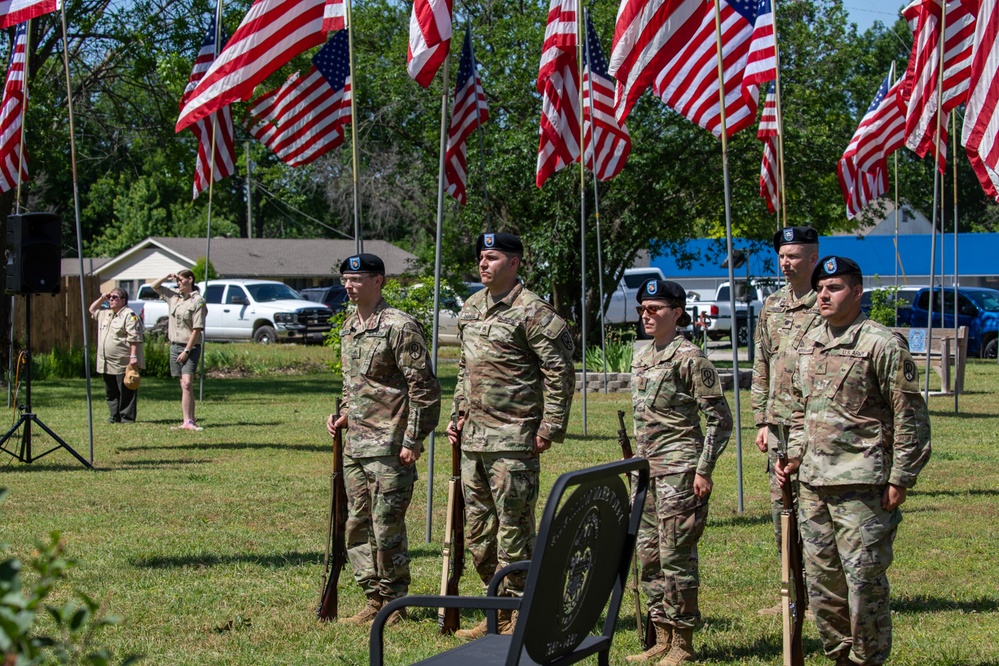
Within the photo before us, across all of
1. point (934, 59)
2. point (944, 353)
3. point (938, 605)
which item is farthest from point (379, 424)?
point (944, 353)

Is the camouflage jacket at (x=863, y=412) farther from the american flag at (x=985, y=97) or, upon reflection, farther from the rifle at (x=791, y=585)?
the american flag at (x=985, y=97)

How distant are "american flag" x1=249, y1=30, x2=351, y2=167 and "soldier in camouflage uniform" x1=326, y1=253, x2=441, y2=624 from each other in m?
4.96

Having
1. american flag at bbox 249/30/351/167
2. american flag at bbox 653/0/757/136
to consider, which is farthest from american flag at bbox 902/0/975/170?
american flag at bbox 249/30/351/167

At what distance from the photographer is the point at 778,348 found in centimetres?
706

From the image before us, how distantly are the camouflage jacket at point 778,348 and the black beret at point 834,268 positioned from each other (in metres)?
1.17

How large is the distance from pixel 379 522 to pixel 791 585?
2.28 meters

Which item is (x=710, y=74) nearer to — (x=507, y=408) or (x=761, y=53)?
(x=761, y=53)

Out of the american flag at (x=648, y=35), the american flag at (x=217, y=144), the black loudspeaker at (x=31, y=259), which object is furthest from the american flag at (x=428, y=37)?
the american flag at (x=217, y=144)

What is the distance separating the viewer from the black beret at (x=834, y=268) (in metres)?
5.32

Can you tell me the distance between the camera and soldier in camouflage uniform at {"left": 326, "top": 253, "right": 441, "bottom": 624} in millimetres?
6641

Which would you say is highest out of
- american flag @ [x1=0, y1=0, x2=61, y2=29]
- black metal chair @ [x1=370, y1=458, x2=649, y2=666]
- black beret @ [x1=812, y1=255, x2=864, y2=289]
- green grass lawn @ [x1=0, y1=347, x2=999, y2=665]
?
american flag @ [x1=0, y1=0, x2=61, y2=29]

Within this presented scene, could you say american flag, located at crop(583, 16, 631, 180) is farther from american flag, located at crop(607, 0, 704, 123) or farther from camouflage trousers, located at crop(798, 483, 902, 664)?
camouflage trousers, located at crop(798, 483, 902, 664)

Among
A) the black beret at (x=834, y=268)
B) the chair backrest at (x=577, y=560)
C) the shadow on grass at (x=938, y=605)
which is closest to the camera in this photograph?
the chair backrest at (x=577, y=560)

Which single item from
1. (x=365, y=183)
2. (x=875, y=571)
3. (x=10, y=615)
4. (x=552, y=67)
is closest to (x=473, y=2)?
(x=365, y=183)
